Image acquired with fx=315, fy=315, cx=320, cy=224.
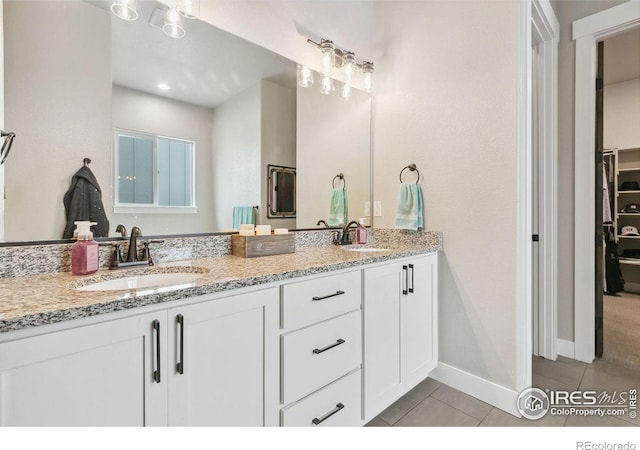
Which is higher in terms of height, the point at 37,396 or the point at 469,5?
the point at 469,5

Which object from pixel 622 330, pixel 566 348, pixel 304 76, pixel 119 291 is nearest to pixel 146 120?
pixel 119 291

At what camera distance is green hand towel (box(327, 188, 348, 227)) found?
7.26 feet

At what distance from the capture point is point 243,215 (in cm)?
170

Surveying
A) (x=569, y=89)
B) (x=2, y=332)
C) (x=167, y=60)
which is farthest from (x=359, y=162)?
(x=2, y=332)

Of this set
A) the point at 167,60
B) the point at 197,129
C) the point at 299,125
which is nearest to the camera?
the point at 167,60

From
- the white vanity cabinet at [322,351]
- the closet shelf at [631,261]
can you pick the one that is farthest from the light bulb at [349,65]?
the closet shelf at [631,261]

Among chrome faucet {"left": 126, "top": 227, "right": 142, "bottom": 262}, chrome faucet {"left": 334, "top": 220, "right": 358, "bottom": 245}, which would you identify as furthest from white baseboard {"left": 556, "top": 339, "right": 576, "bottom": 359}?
chrome faucet {"left": 126, "top": 227, "right": 142, "bottom": 262}

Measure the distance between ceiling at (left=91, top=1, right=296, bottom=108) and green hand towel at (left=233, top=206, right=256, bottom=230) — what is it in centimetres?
54

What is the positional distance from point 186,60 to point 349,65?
45.4 inches

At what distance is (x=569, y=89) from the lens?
2305mm

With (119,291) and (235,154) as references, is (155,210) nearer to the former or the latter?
(235,154)

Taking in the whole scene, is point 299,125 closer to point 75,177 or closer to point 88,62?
point 88,62

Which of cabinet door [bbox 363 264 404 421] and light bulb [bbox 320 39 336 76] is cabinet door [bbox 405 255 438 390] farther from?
light bulb [bbox 320 39 336 76]

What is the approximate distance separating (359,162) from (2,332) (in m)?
2.05
